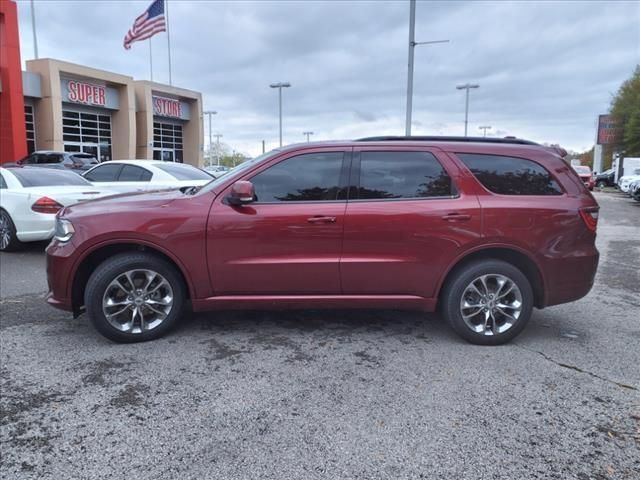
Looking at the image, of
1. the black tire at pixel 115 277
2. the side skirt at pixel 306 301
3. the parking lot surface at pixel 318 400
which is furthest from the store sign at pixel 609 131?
the black tire at pixel 115 277

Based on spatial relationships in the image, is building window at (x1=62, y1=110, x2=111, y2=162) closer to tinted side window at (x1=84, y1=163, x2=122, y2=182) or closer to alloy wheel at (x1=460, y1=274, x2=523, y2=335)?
tinted side window at (x1=84, y1=163, x2=122, y2=182)

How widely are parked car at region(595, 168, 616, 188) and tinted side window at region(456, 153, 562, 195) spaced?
123ft

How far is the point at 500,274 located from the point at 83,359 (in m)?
3.52

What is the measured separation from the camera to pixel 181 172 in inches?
411

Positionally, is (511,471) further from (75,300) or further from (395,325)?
(75,300)

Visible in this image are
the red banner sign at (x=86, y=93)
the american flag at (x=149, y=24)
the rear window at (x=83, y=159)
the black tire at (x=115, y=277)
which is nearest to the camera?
the black tire at (x=115, y=277)

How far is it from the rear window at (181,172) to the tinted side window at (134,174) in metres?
0.33

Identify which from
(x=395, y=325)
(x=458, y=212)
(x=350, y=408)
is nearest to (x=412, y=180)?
(x=458, y=212)

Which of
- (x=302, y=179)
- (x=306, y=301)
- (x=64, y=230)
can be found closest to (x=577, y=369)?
(x=306, y=301)

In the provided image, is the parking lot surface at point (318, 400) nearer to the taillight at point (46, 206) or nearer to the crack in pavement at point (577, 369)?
the crack in pavement at point (577, 369)

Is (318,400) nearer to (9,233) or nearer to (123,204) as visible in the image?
(123,204)

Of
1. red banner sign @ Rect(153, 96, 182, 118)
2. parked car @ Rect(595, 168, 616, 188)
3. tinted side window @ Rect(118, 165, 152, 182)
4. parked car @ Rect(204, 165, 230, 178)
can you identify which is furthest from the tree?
tinted side window @ Rect(118, 165, 152, 182)

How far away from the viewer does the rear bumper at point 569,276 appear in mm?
4395

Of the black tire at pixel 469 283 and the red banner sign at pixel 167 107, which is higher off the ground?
the red banner sign at pixel 167 107
